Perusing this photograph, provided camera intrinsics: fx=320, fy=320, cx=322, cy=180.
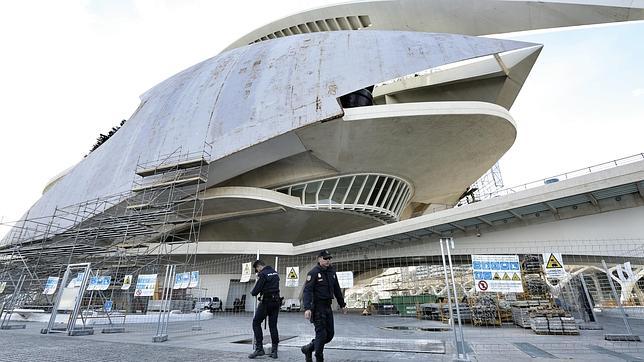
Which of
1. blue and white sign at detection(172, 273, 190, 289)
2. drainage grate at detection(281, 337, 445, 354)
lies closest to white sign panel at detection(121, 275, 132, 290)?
blue and white sign at detection(172, 273, 190, 289)

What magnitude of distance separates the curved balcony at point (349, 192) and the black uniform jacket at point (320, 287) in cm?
1635

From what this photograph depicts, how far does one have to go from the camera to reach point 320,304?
3.87 m

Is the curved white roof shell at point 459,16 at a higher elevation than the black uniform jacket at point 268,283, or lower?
higher

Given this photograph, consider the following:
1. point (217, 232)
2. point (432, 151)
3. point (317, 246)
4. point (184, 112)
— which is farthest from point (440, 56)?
point (217, 232)

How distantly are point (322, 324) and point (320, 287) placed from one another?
42 centimetres

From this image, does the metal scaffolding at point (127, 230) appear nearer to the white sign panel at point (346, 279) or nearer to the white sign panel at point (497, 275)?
the white sign panel at point (346, 279)

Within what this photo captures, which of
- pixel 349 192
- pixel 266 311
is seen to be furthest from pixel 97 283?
pixel 349 192

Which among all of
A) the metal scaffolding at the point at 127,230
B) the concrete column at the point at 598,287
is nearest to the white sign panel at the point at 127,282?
the metal scaffolding at the point at 127,230

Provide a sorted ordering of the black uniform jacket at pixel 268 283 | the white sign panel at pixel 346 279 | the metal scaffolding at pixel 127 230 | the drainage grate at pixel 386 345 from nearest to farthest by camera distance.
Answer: the black uniform jacket at pixel 268 283 → the drainage grate at pixel 386 345 → the white sign panel at pixel 346 279 → the metal scaffolding at pixel 127 230

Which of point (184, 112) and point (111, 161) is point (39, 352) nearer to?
point (184, 112)

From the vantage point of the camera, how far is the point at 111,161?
23.0 m

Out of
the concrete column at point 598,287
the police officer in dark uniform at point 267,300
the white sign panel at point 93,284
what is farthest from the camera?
the concrete column at point 598,287

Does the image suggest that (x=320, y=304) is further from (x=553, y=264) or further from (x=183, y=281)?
(x=183, y=281)

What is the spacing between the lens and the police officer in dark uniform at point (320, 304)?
3.72m
